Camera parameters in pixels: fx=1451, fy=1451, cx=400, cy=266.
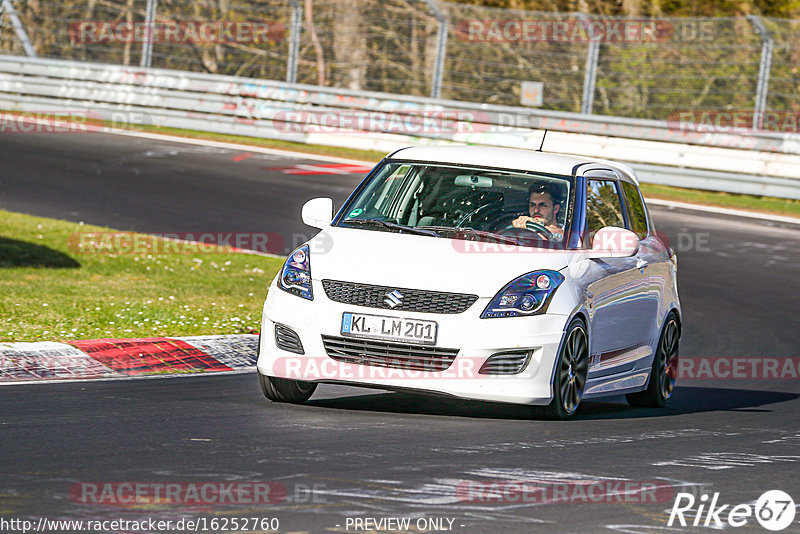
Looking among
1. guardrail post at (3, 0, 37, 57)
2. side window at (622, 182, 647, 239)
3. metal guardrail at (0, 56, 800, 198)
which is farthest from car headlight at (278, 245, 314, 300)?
guardrail post at (3, 0, 37, 57)

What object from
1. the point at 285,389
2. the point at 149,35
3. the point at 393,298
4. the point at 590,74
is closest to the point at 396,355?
the point at 393,298

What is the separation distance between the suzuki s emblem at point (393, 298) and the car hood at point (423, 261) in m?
0.05

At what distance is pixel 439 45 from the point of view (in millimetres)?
26438

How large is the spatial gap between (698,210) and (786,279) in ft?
18.4

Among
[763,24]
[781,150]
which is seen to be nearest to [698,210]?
[781,150]

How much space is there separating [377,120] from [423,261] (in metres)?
18.4

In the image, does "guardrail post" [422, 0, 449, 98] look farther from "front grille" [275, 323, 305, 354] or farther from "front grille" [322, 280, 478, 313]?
"front grille" [322, 280, 478, 313]

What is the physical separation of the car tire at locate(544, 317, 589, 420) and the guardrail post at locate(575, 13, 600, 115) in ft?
55.7

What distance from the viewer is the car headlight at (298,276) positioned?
27.4ft

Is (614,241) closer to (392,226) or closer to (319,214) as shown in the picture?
(392,226)

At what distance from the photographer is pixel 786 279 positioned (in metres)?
16.8

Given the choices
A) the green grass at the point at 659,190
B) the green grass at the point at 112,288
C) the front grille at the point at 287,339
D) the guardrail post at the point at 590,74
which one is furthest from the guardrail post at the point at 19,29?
the front grille at the point at 287,339

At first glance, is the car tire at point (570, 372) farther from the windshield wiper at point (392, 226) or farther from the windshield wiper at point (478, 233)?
the windshield wiper at point (392, 226)

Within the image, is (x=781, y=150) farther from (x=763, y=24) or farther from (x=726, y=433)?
(x=726, y=433)
